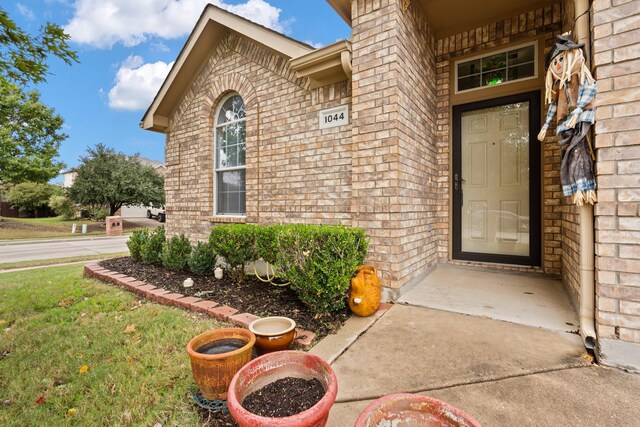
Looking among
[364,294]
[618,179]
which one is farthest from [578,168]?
[364,294]

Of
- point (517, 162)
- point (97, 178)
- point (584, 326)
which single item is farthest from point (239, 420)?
point (97, 178)

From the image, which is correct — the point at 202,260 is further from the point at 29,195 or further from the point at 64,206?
the point at 29,195

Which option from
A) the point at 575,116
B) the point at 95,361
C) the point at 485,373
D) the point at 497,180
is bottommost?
the point at 95,361

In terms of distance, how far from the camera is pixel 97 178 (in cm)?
1909

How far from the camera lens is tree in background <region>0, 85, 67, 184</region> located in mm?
17547

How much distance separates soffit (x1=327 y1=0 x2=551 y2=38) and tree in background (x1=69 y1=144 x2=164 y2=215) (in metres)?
21.0

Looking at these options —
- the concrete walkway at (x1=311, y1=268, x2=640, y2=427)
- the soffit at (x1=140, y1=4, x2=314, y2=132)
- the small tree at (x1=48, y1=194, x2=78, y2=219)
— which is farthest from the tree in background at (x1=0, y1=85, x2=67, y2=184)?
the concrete walkway at (x1=311, y1=268, x2=640, y2=427)

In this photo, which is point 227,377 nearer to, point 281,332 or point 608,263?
point 281,332

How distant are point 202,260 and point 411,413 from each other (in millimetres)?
4085

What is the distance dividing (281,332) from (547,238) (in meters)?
3.74

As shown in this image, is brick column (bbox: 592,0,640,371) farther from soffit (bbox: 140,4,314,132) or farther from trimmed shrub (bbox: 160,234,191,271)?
trimmed shrub (bbox: 160,234,191,271)

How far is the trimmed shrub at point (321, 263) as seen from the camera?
2725 mm

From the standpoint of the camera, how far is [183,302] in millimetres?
3393

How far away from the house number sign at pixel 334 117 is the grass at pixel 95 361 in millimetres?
2870
